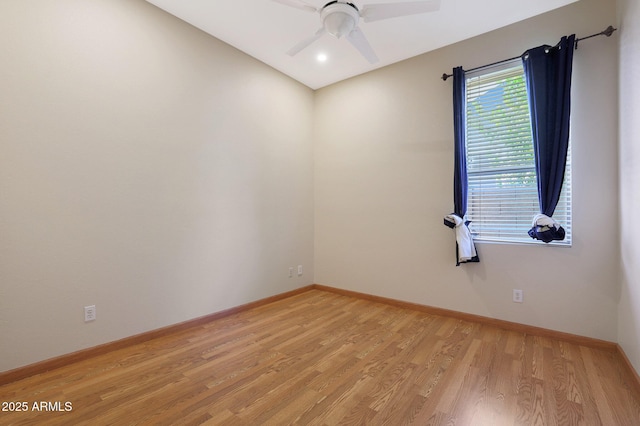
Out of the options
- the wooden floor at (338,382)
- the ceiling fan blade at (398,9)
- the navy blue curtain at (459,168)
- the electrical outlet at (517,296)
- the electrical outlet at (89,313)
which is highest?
the ceiling fan blade at (398,9)

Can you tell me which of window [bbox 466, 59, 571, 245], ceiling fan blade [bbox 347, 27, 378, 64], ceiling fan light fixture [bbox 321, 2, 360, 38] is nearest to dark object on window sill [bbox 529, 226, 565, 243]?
window [bbox 466, 59, 571, 245]

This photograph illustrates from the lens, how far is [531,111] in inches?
105

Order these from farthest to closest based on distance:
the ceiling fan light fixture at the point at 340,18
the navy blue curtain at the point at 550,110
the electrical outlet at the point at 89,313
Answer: the navy blue curtain at the point at 550,110, the electrical outlet at the point at 89,313, the ceiling fan light fixture at the point at 340,18

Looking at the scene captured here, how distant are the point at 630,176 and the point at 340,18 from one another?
238 centimetres

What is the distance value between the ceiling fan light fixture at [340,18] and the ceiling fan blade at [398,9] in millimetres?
85

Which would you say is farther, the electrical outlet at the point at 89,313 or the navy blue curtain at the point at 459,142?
the navy blue curtain at the point at 459,142

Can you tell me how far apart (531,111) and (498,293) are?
1.77 metres

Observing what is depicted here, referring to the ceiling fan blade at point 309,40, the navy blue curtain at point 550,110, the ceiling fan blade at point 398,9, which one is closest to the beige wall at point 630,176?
the navy blue curtain at point 550,110

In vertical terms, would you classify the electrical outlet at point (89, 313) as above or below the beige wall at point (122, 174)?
below

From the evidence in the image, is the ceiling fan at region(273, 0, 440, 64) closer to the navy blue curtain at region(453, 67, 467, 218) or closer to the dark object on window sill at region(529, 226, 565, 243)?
the navy blue curtain at region(453, 67, 467, 218)

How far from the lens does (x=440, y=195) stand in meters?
3.25

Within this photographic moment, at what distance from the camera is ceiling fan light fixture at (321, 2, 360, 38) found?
2.13 meters

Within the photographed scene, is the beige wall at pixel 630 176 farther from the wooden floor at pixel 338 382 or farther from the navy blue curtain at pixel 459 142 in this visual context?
the navy blue curtain at pixel 459 142

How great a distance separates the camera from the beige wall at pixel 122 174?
198cm
